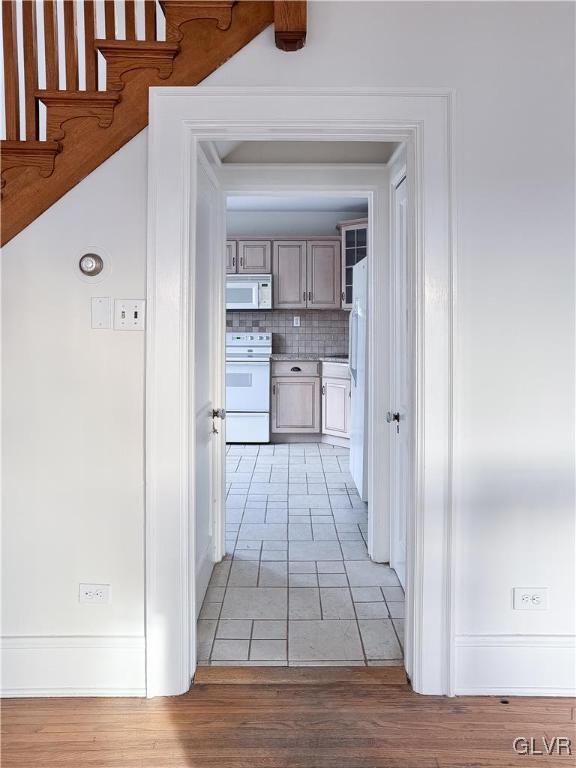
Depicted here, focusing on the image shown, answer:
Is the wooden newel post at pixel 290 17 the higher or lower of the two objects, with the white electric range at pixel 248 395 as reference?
higher

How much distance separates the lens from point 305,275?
6285mm

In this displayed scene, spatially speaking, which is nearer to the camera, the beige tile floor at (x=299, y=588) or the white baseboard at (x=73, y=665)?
the white baseboard at (x=73, y=665)

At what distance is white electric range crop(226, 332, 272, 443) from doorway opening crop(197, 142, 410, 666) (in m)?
0.01

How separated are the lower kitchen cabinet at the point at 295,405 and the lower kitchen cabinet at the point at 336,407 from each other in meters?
0.10

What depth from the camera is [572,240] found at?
1911mm

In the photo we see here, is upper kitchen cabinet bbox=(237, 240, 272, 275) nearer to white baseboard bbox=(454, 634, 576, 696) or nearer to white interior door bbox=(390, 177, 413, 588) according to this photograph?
white interior door bbox=(390, 177, 413, 588)

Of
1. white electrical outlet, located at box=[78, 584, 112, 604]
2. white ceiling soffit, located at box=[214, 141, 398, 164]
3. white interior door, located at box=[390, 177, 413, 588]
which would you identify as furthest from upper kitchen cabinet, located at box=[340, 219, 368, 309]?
Result: white electrical outlet, located at box=[78, 584, 112, 604]

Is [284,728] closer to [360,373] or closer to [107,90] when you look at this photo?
[107,90]

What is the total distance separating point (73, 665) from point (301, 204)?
5.06 m

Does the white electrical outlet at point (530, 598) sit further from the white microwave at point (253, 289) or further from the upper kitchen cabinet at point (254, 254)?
the upper kitchen cabinet at point (254, 254)

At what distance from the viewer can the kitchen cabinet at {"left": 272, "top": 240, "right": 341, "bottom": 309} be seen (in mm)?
6223

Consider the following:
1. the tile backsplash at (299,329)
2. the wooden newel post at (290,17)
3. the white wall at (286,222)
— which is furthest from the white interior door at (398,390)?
the tile backsplash at (299,329)

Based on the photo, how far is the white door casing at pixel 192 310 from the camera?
189 cm

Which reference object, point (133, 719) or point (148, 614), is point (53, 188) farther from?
point (133, 719)
